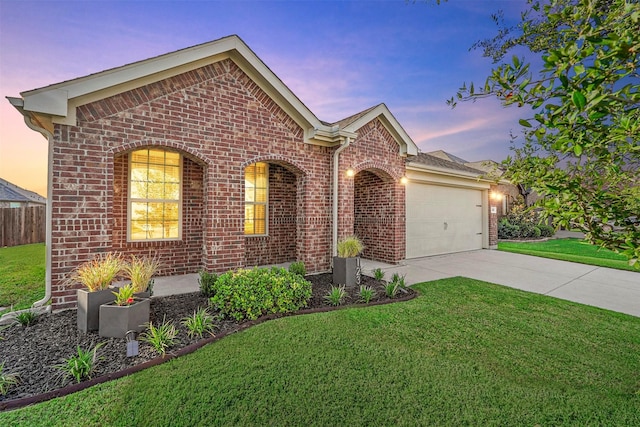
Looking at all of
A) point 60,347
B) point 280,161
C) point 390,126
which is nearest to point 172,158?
point 280,161

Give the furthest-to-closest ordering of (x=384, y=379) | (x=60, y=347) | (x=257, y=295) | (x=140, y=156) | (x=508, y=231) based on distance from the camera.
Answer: (x=508, y=231) → (x=140, y=156) → (x=257, y=295) → (x=60, y=347) → (x=384, y=379)

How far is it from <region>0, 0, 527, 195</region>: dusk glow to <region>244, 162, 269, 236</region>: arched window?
8.29 ft

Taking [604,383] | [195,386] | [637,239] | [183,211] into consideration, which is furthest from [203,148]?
[604,383]

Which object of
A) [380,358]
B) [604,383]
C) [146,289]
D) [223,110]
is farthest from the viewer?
[223,110]

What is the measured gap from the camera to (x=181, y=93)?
5754 millimetres

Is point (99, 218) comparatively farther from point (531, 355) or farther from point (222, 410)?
point (531, 355)

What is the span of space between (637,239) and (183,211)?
7.57 meters

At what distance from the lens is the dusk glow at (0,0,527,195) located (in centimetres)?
660

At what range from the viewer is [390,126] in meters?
8.54

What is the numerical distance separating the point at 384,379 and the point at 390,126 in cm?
726

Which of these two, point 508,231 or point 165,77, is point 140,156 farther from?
point 508,231

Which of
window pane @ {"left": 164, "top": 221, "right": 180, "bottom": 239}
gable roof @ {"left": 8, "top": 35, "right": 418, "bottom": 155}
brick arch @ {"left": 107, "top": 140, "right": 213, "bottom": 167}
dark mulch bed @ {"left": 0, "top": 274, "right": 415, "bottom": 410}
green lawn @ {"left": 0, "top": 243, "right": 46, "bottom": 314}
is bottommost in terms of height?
dark mulch bed @ {"left": 0, "top": 274, "right": 415, "bottom": 410}

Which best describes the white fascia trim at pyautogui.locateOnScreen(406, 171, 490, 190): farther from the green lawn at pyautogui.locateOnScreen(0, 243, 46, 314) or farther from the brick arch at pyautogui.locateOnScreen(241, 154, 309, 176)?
the green lawn at pyautogui.locateOnScreen(0, 243, 46, 314)

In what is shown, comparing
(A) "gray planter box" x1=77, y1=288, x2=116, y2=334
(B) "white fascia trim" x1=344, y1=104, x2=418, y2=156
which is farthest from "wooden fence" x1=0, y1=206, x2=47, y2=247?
(B) "white fascia trim" x1=344, y1=104, x2=418, y2=156
